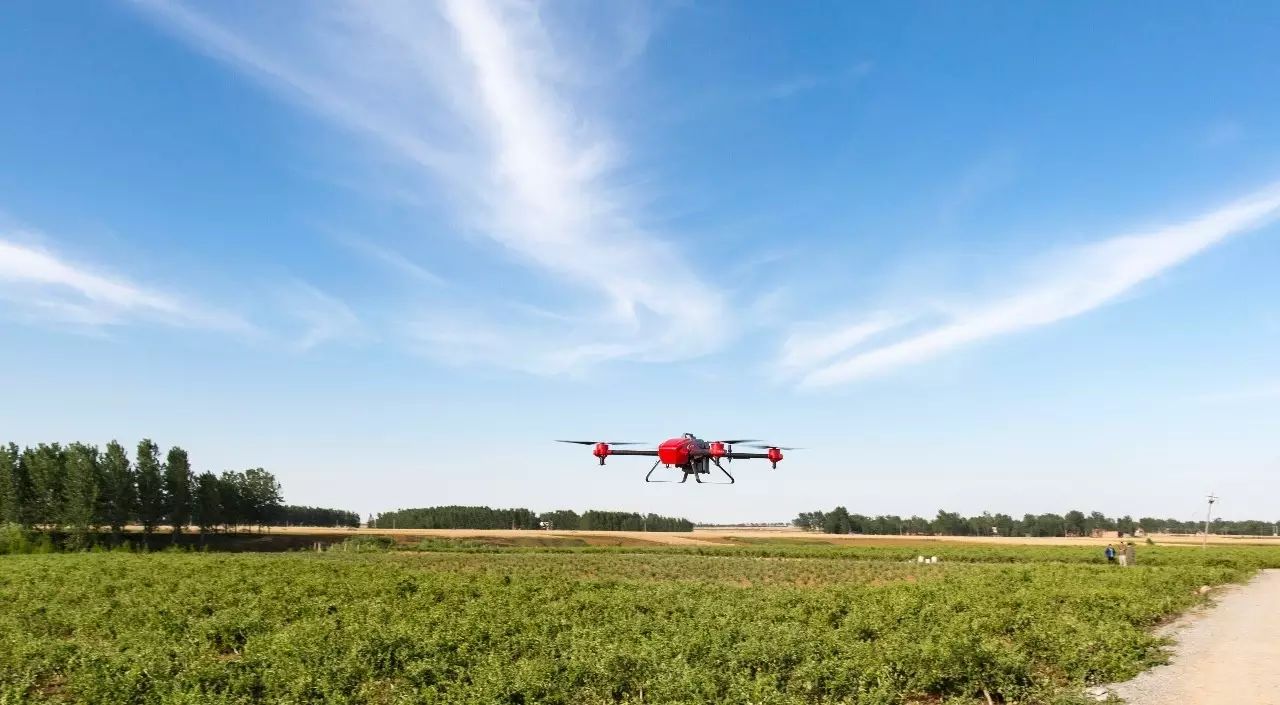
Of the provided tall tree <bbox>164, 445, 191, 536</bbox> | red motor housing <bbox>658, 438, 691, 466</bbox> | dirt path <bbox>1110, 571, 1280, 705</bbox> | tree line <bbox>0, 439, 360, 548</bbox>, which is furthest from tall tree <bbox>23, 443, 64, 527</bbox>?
dirt path <bbox>1110, 571, 1280, 705</bbox>

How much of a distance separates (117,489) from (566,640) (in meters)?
95.6

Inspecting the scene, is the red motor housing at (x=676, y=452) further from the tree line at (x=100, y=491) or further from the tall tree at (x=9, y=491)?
the tall tree at (x=9, y=491)

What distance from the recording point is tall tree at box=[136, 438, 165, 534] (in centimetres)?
9812

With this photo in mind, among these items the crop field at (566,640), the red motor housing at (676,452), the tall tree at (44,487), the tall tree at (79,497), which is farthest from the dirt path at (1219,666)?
the tall tree at (44,487)

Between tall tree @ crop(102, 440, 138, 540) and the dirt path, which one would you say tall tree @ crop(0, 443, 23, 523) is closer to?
tall tree @ crop(102, 440, 138, 540)

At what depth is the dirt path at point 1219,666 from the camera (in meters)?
16.7

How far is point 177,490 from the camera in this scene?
10281cm

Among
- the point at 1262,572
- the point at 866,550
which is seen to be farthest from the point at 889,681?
the point at 866,550

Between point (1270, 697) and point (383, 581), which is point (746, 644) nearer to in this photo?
point (1270, 697)

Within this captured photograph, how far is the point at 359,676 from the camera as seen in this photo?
60.5 ft

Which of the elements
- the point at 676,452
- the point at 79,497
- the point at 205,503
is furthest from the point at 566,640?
the point at 205,503

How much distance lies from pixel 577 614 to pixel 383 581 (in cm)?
1584

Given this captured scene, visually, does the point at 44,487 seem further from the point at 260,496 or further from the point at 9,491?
the point at 260,496

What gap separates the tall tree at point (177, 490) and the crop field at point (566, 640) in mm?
70932
